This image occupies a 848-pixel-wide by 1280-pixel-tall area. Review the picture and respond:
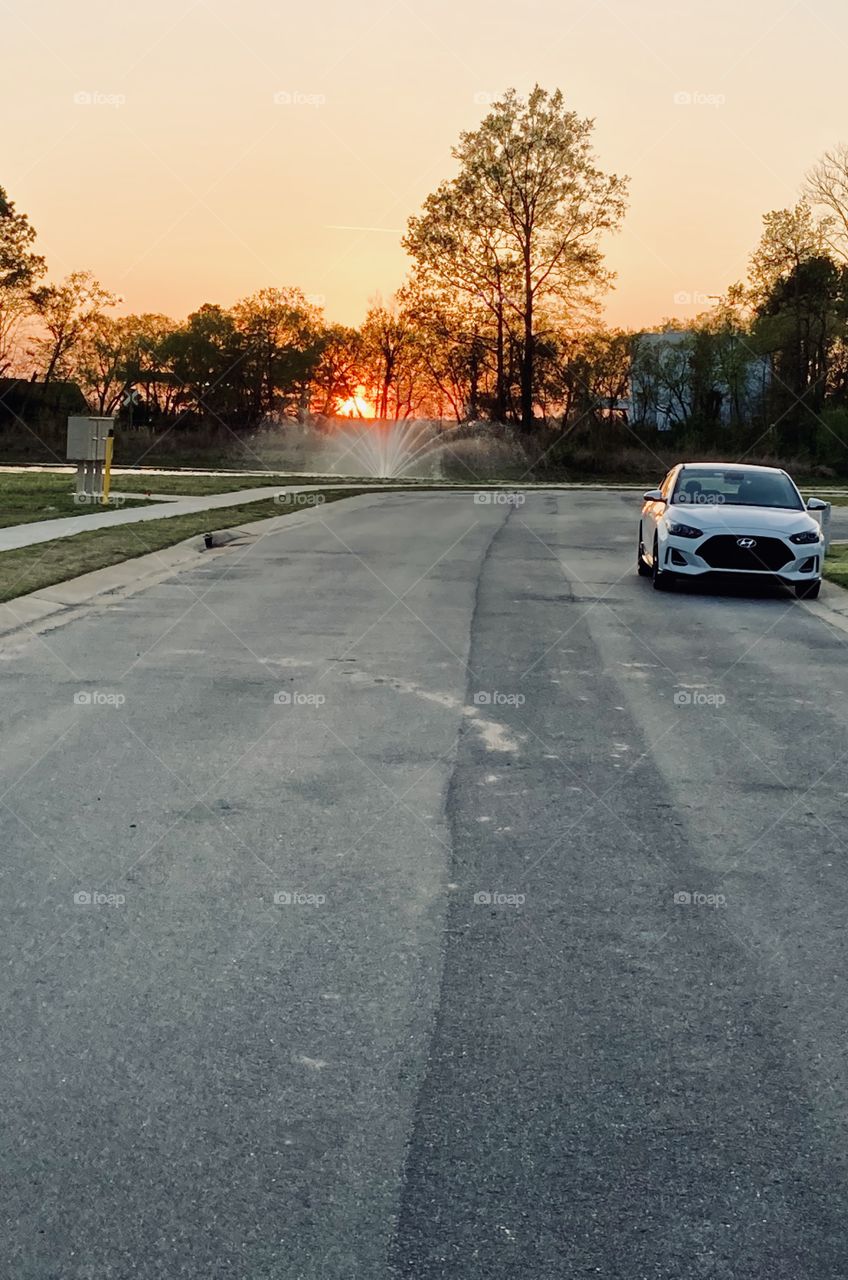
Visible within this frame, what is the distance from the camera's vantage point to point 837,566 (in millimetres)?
19422

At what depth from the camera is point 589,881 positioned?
5.43 metres

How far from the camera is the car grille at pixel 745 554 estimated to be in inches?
623

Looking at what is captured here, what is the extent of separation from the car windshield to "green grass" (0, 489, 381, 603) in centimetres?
708

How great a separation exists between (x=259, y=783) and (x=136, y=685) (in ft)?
9.24

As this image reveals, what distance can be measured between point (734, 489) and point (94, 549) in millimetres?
8264

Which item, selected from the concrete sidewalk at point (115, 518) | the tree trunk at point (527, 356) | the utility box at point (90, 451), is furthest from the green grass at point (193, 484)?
the tree trunk at point (527, 356)

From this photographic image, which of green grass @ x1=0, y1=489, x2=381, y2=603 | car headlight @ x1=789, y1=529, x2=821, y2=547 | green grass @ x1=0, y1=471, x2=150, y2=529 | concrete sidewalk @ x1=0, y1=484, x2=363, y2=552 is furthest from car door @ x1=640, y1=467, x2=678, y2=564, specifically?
green grass @ x1=0, y1=471, x2=150, y2=529

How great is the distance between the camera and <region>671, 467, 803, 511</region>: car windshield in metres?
17.2

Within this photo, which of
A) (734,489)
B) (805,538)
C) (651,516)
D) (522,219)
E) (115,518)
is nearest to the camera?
(805,538)

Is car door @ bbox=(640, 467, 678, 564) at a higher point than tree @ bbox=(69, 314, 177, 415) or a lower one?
lower

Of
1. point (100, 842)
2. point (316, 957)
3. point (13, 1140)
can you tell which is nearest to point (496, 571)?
point (100, 842)

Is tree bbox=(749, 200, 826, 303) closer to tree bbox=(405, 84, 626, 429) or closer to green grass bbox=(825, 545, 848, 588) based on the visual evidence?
tree bbox=(405, 84, 626, 429)

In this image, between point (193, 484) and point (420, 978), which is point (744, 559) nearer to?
point (420, 978)

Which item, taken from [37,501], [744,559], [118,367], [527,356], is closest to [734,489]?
[744,559]
